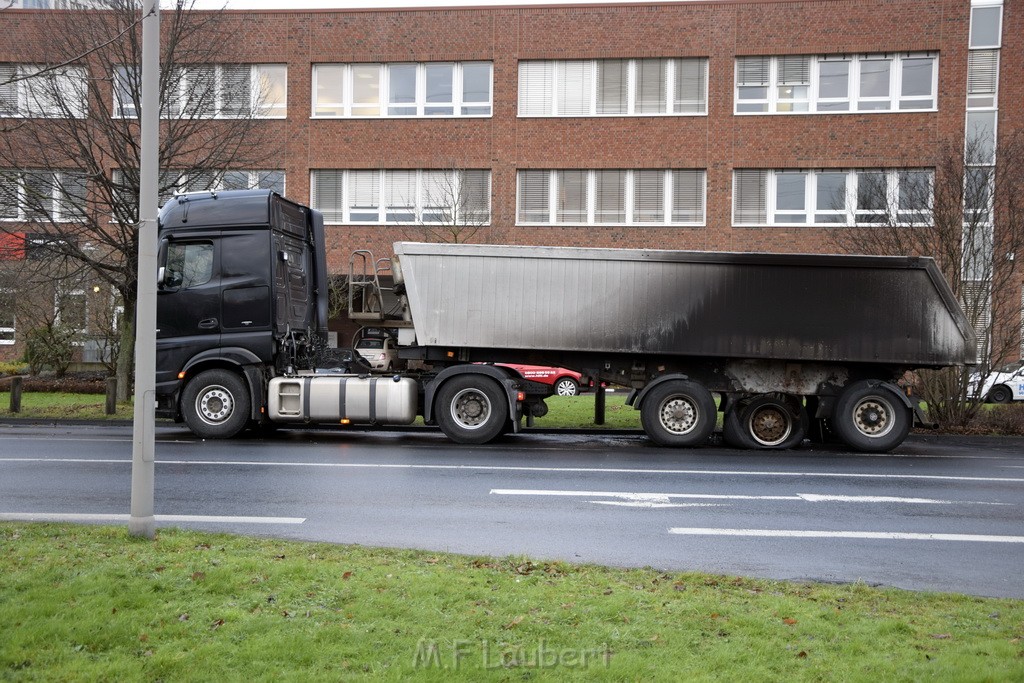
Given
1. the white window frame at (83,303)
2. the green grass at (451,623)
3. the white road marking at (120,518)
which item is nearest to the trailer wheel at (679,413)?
the white road marking at (120,518)

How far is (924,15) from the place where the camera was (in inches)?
1116

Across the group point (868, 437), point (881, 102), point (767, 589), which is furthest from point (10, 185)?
point (881, 102)

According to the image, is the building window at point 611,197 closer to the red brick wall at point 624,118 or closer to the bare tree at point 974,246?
the red brick wall at point 624,118

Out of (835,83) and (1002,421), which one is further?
(835,83)

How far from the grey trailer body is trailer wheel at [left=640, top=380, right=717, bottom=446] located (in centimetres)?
57

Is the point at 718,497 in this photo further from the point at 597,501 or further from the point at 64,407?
the point at 64,407

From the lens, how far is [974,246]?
17.5m

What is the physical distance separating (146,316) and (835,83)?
2614 cm

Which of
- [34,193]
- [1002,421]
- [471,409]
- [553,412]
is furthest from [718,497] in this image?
[34,193]

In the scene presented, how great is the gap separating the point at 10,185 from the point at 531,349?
36.9 feet

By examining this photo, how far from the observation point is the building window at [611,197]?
29219 mm

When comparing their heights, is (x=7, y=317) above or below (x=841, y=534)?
above

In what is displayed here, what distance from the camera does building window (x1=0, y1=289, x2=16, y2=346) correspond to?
28.3m

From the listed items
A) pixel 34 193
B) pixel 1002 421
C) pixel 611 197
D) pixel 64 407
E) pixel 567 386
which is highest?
pixel 611 197
